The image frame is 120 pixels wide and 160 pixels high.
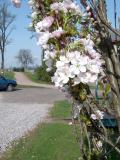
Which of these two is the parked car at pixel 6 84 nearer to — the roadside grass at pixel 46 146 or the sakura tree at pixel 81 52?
the roadside grass at pixel 46 146

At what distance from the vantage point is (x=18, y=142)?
11.2 metres

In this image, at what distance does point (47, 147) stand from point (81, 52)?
7.36m

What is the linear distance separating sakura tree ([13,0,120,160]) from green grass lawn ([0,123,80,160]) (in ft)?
18.7

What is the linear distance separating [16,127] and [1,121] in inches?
68.6

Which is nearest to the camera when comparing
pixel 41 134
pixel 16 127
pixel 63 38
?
pixel 63 38

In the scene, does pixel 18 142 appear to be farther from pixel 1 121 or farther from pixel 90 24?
pixel 90 24

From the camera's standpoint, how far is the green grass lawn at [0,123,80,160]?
912 centimetres

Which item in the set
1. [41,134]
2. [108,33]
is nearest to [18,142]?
[41,134]

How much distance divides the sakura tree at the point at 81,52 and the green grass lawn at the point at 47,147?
18.7 ft

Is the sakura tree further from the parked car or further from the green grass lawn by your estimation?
the parked car

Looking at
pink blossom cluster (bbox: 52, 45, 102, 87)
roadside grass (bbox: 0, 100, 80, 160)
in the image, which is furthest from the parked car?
pink blossom cluster (bbox: 52, 45, 102, 87)

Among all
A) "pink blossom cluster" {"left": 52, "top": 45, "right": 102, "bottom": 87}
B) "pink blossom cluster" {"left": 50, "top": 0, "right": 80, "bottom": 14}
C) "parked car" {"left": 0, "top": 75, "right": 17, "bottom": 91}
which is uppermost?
"pink blossom cluster" {"left": 50, "top": 0, "right": 80, "bottom": 14}

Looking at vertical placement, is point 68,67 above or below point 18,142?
above

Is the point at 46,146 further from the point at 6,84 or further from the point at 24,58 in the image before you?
the point at 24,58
